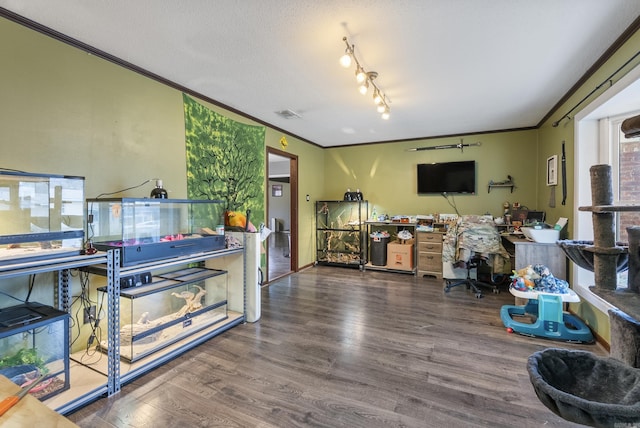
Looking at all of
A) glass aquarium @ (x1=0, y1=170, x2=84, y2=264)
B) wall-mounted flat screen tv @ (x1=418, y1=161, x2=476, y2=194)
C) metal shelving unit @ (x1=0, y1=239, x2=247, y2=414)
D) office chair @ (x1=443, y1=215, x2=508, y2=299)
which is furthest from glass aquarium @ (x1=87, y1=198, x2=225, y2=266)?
wall-mounted flat screen tv @ (x1=418, y1=161, x2=476, y2=194)

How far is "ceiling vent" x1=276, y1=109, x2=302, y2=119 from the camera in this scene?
3.83 meters

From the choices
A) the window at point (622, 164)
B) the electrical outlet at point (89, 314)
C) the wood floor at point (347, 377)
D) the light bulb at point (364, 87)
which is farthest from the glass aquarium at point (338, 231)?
the electrical outlet at point (89, 314)

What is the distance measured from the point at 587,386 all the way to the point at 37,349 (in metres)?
2.84

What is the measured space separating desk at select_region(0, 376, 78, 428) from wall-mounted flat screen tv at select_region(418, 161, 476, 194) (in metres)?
5.32

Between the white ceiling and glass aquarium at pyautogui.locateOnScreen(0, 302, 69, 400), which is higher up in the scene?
the white ceiling

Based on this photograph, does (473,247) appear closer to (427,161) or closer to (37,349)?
(427,161)

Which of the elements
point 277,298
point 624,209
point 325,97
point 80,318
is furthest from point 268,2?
point 277,298

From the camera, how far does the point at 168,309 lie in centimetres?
246

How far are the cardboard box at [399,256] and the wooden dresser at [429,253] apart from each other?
17cm

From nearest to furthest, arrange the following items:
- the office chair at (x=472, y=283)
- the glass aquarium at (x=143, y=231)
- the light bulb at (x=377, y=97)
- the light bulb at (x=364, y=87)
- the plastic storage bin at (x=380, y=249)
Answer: the glass aquarium at (x=143, y=231), the light bulb at (x=364, y=87), the light bulb at (x=377, y=97), the office chair at (x=472, y=283), the plastic storage bin at (x=380, y=249)

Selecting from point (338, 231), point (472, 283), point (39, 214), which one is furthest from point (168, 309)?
point (338, 231)

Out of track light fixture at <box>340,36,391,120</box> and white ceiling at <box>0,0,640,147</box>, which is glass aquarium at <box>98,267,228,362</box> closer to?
white ceiling at <box>0,0,640,147</box>

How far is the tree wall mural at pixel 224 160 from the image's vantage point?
10.5 feet

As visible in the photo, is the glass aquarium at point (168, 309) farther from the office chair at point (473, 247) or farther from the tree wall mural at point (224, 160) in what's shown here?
the office chair at point (473, 247)
